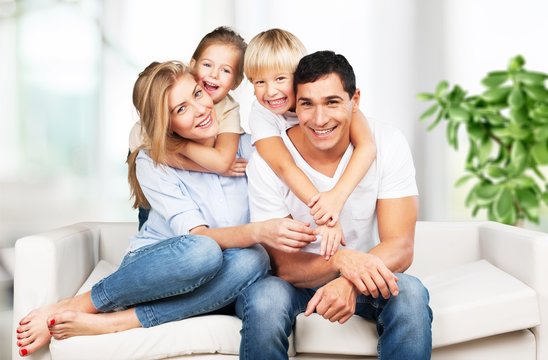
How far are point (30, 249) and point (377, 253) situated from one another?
0.96 metres

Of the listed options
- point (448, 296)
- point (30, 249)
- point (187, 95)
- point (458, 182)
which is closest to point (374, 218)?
point (448, 296)

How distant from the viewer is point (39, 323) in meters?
1.93

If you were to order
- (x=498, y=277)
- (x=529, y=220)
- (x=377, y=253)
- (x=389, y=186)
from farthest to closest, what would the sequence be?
(x=529, y=220), (x=498, y=277), (x=389, y=186), (x=377, y=253)

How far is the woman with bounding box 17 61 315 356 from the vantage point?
1.86 metres

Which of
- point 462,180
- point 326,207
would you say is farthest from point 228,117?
point 462,180

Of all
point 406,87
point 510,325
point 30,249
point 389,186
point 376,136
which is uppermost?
point 406,87

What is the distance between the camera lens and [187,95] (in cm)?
208

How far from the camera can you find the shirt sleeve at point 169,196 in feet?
6.73

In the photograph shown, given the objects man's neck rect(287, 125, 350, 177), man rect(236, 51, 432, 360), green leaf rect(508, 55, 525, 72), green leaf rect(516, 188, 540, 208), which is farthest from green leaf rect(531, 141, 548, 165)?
man's neck rect(287, 125, 350, 177)

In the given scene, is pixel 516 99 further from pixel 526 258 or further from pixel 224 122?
pixel 224 122

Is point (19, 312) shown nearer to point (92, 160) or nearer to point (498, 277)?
point (498, 277)

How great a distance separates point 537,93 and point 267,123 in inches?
72.9

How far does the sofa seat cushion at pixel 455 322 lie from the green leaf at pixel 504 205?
151 centimetres

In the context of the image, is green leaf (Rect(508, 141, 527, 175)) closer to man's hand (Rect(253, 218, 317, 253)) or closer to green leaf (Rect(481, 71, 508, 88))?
green leaf (Rect(481, 71, 508, 88))
